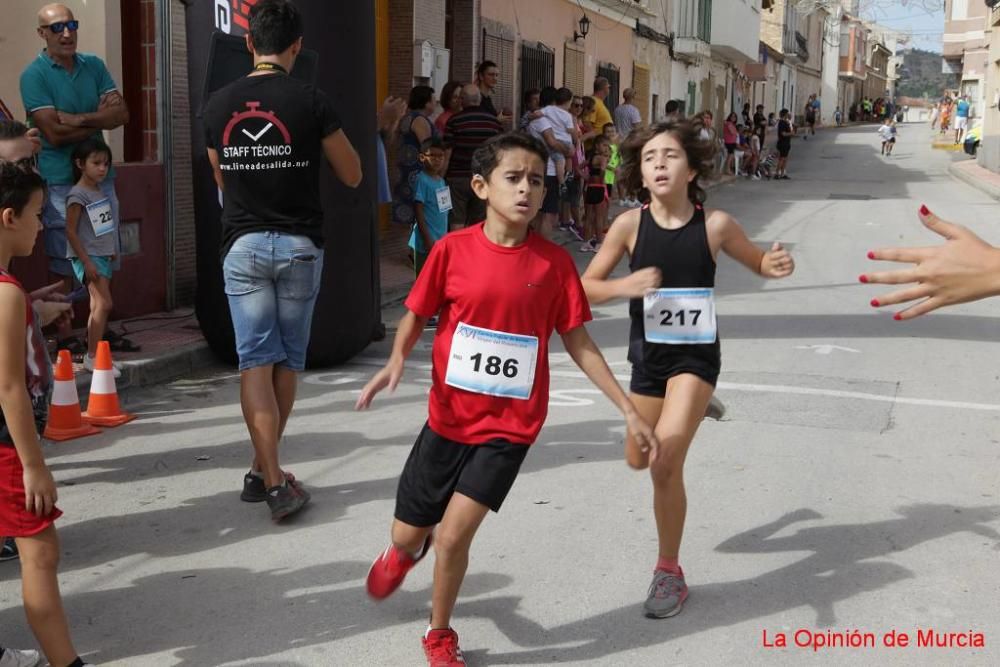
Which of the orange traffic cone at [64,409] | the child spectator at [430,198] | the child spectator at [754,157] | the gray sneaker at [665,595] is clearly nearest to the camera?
the gray sneaker at [665,595]

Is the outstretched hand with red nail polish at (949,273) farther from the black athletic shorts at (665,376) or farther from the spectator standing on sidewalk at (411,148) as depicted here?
the spectator standing on sidewalk at (411,148)

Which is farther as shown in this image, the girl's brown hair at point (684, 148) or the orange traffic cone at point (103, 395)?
the orange traffic cone at point (103, 395)

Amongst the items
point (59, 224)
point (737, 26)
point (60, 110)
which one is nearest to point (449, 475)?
point (59, 224)

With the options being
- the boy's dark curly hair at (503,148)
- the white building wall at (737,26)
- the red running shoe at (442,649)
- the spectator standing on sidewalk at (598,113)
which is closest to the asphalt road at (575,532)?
the red running shoe at (442,649)

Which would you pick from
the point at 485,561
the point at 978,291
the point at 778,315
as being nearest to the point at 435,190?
the point at 778,315

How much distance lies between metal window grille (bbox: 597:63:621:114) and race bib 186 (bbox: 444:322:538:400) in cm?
2337

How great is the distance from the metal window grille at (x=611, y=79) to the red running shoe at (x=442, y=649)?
23601 millimetres

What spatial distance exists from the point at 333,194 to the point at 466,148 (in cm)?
358

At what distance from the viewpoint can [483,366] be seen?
358 centimetres

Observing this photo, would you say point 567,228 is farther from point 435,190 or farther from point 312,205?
point 312,205

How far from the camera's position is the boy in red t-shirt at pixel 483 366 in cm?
357

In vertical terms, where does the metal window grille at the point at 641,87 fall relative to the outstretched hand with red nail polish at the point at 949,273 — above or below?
above

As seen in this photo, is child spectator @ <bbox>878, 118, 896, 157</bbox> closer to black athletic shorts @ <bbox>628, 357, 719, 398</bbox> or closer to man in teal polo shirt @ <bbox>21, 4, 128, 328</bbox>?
man in teal polo shirt @ <bbox>21, 4, 128, 328</bbox>

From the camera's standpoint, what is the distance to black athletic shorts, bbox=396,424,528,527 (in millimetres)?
3539
